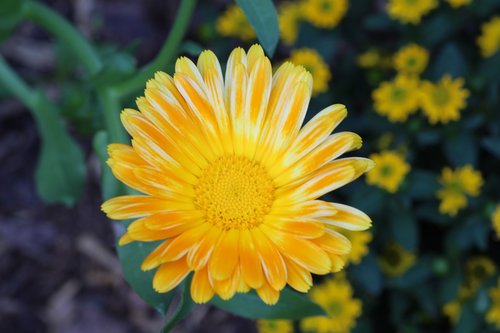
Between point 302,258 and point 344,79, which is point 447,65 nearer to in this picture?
point 344,79

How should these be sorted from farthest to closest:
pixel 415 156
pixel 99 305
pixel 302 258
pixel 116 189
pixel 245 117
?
pixel 99 305, pixel 415 156, pixel 116 189, pixel 245 117, pixel 302 258

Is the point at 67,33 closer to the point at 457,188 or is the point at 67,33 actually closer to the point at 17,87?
the point at 17,87

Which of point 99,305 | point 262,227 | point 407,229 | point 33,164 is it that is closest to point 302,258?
point 262,227

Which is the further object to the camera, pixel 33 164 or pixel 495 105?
pixel 33 164

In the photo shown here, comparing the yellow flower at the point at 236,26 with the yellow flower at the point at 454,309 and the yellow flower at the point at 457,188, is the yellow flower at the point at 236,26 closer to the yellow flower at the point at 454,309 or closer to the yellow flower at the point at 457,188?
the yellow flower at the point at 457,188

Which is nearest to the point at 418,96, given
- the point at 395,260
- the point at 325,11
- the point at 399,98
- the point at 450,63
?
the point at 399,98

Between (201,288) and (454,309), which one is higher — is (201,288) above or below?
above
